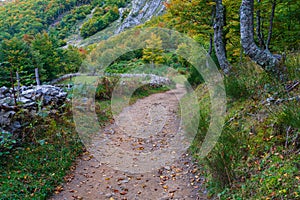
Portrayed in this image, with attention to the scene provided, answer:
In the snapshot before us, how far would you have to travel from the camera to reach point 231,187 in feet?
9.30

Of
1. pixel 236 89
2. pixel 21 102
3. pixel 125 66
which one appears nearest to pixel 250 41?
pixel 236 89

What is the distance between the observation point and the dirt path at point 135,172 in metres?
3.56

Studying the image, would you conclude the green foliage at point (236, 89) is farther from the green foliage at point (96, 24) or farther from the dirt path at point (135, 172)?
the green foliage at point (96, 24)

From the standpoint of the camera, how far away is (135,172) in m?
4.25

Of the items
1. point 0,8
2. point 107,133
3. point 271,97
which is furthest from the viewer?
point 0,8

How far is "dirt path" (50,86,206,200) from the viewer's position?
3.56m

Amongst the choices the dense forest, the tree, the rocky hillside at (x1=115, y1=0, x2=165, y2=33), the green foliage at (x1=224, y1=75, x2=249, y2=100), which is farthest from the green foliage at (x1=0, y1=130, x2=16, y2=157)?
the rocky hillside at (x1=115, y1=0, x2=165, y2=33)

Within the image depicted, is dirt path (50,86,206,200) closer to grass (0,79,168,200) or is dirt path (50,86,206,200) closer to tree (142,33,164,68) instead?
grass (0,79,168,200)

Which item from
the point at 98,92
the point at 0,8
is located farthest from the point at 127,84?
the point at 0,8

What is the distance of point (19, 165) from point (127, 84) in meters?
8.31

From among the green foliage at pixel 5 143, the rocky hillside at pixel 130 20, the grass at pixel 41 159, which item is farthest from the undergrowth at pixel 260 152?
the rocky hillside at pixel 130 20

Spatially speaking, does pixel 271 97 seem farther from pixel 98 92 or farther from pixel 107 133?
pixel 98 92

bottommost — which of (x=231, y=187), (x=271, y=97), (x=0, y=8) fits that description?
(x=231, y=187)

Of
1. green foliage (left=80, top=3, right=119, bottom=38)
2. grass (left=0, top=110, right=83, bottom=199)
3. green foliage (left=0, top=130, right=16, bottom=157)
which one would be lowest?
grass (left=0, top=110, right=83, bottom=199)
